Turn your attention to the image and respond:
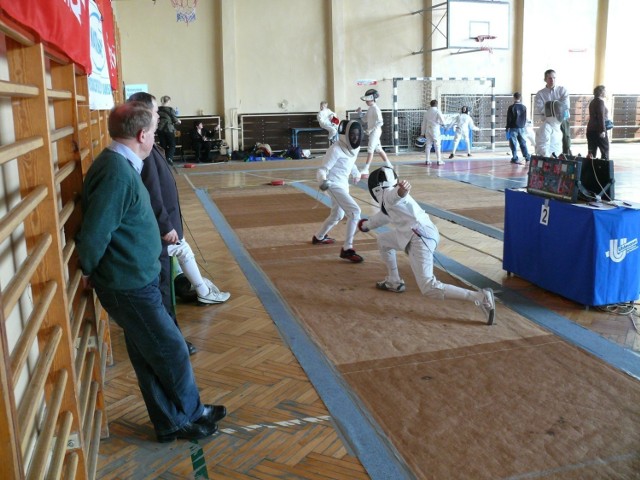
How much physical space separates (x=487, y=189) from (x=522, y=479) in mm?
8894

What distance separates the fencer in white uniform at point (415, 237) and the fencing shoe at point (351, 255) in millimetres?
1174

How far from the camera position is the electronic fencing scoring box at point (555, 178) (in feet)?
15.6

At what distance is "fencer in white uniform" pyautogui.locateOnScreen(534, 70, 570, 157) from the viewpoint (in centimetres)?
1165

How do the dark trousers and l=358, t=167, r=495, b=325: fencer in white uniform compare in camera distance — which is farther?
the dark trousers

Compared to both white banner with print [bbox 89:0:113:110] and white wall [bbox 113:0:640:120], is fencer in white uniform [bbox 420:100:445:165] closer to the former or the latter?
white wall [bbox 113:0:640:120]

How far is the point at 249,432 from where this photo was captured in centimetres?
313

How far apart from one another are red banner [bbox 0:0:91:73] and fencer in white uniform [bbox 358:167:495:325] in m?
2.41

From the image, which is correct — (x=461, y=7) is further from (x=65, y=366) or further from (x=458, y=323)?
(x=65, y=366)

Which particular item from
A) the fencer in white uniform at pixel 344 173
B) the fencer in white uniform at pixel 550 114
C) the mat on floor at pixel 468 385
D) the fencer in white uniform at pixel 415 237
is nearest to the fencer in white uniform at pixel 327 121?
the fencer in white uniform at pixel 550 114

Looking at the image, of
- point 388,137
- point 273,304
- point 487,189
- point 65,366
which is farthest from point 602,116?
point 65,366

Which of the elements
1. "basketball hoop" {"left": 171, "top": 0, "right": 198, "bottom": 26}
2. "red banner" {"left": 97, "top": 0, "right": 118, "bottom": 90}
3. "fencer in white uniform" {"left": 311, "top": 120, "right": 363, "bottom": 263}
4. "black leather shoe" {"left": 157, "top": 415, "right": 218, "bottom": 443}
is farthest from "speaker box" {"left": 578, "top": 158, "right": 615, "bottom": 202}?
"basketball hoop" {"left": 171, "top": 0, "right": 198, "bottom": 26}

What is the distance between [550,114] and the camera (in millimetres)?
11867

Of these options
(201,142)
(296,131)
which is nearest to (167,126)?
(201,142)

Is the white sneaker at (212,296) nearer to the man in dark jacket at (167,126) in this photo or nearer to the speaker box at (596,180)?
the speaker box at (596,180)
